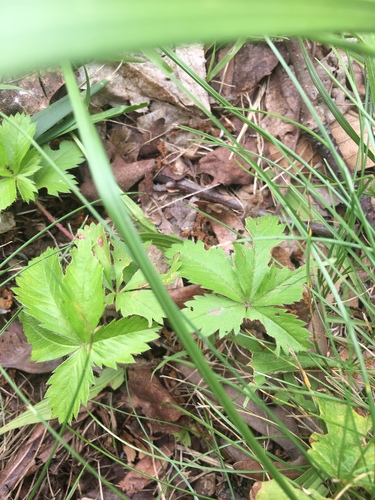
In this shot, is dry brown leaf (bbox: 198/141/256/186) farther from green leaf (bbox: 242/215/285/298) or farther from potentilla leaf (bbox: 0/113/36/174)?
potentilla leaf (bbox: 0/113/36/174)

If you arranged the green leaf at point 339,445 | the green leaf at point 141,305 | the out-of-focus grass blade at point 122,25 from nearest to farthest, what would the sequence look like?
the out-of-focus grass blade at point 122,25
the green leaf at point 339,445
the green leaf at point 141,305

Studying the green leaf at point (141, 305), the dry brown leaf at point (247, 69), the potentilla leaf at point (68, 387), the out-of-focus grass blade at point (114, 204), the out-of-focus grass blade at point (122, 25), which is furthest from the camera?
the dry brown leaf at point (247, 69)

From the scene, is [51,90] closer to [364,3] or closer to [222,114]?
[222,114]

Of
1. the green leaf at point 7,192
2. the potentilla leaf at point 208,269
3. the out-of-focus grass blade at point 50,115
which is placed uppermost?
the out-of-focus grass blade at point 50,115

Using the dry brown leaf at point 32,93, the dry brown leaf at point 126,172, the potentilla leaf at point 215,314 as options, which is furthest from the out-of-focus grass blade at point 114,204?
the dry brown leaf at point 32,93

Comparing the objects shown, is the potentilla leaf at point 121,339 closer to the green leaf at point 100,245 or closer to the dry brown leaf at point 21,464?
the green leaf at point 100,245

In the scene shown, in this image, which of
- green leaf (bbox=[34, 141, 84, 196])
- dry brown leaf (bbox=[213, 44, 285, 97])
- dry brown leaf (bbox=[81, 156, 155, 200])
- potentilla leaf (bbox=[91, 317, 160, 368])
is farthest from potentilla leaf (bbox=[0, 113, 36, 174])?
dry brown leaf (bbox=[213, 44, 285, 97])
